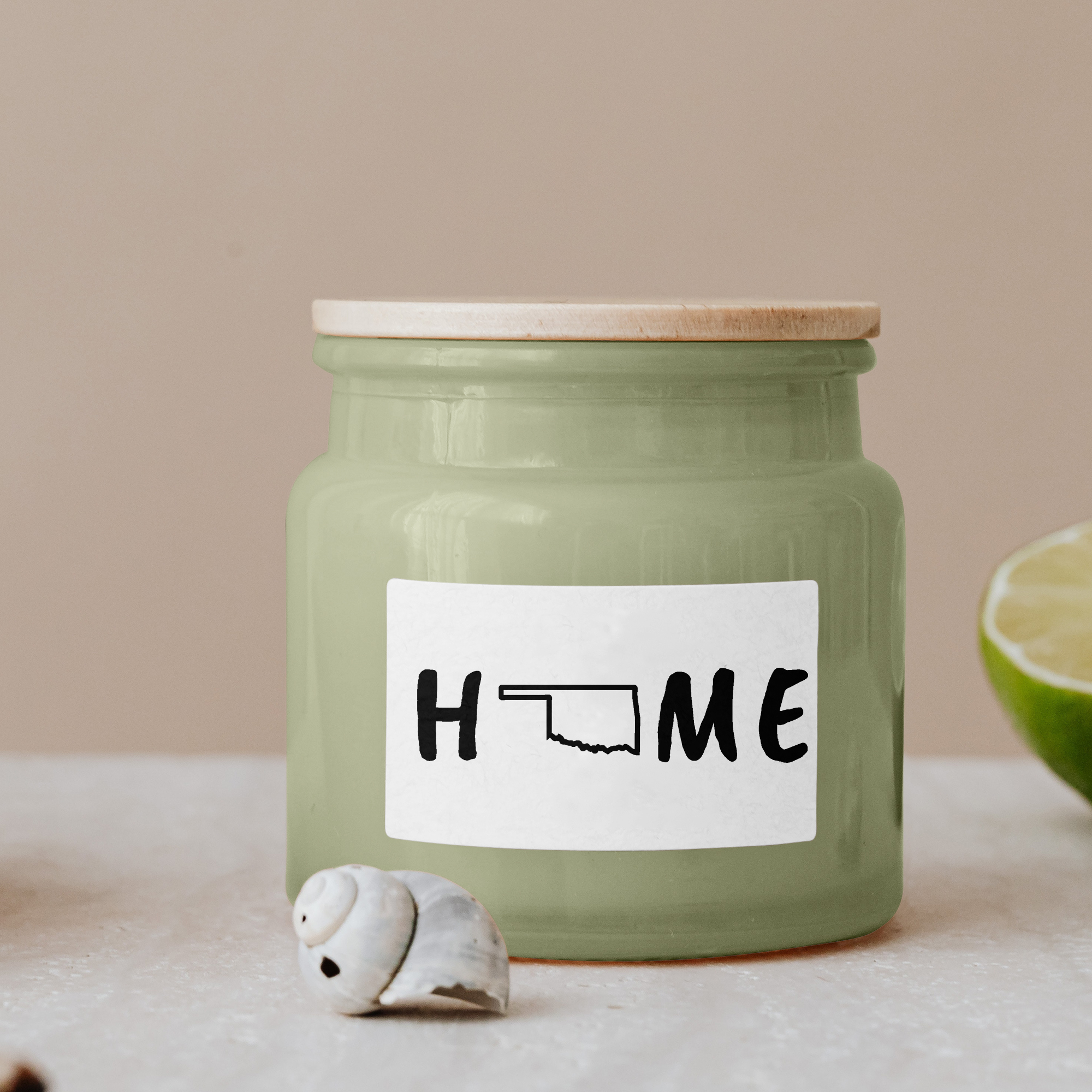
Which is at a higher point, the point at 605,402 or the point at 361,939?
the point at 605,402

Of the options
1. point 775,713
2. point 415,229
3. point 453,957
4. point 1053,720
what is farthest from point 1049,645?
point 415,229

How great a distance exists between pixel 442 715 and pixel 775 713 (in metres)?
0.12

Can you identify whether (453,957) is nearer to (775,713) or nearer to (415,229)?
(775,713)

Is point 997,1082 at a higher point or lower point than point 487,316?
lower

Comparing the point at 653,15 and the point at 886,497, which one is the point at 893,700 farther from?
the point at 653,15

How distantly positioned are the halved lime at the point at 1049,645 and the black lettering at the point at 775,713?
0.73 ft

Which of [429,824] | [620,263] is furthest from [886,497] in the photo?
[620,263]

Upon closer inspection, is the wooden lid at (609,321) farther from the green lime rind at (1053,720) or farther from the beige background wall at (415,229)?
the beige background wall at (415,229)

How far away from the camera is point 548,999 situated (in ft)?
1.75

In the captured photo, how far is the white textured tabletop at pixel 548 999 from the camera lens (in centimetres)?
47

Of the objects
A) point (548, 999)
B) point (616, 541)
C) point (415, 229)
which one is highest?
point (415, 229)

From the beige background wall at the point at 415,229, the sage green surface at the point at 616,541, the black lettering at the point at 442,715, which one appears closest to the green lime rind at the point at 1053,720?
the sage green surface at the point at 616,541

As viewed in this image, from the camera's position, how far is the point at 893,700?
610 mm

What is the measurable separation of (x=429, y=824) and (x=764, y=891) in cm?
12
